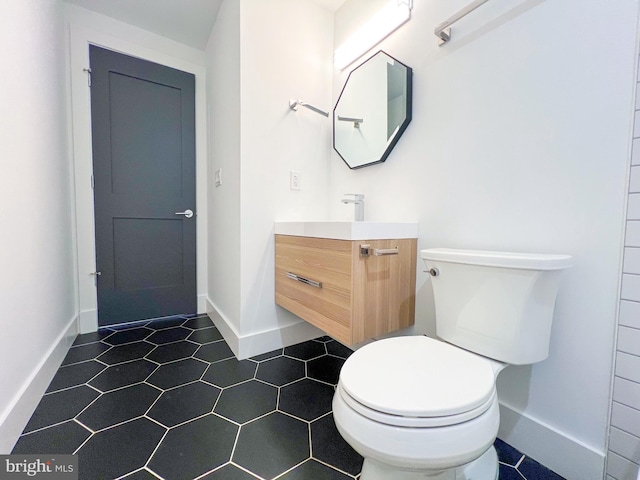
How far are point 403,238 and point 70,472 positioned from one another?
1441mm

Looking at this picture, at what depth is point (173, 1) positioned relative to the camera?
Result: 176 cm

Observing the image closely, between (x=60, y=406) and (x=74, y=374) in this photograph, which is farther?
(x=74, y=374)

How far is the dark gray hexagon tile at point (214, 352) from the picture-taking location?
61.9 inches

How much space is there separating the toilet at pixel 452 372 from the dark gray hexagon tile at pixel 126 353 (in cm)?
144

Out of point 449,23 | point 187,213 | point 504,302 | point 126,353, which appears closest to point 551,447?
point 504,302

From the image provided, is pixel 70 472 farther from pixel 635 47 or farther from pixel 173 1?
pixel 173 1

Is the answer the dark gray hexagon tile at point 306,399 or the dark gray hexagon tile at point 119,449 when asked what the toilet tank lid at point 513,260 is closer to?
the dark gray hexagon tile at point 306,399

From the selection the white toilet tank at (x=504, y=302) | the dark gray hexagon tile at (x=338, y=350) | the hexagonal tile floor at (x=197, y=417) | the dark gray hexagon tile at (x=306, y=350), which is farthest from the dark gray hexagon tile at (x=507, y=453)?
the dark gray hexagon tile at (x=306, y=350)

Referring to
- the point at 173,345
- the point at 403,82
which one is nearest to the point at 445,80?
the point at 403,82

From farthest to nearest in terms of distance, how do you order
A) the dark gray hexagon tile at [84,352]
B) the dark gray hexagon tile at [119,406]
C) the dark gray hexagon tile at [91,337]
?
the dark gray hexagon tile at [91,337]
the dark gray hexagon tile at [84,352]
the dark gray hexagon tile at [119,406]

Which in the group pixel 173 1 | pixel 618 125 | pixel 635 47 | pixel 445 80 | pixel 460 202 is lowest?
pixel 460 202

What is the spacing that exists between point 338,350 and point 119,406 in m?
1.12

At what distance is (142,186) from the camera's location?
6.73 feet

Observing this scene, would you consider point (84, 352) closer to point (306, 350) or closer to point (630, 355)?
point (306, 350)
